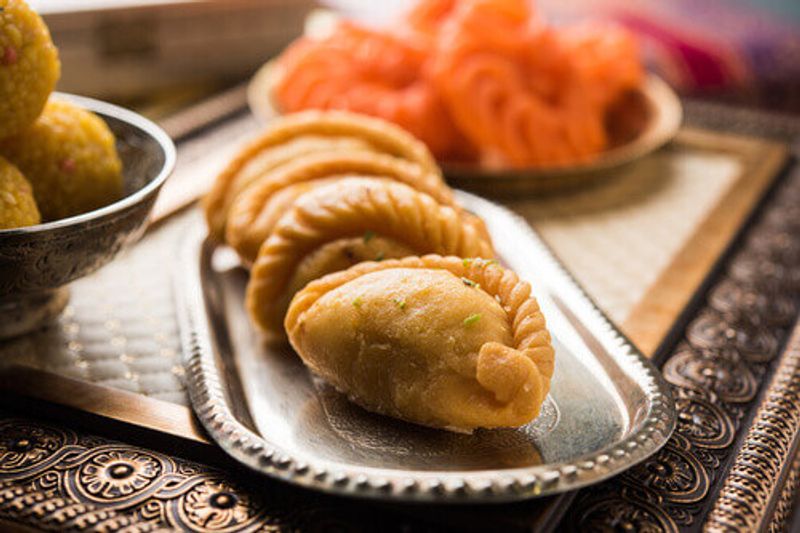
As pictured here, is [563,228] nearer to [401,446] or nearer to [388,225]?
[388,225]

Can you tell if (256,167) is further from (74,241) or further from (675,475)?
(675,475)

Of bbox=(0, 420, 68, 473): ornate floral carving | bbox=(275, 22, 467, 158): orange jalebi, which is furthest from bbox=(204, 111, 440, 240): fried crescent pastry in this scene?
bbox=(0, 420, 68, 473): ornate floral carving

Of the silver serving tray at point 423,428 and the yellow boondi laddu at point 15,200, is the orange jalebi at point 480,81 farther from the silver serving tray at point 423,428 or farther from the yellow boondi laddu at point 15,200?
the yellow boondi laddu at point 15,200

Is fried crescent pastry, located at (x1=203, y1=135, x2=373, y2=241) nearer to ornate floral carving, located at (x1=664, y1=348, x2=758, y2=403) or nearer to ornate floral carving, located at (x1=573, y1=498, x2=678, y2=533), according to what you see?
ornate floral carving, located at (x1=664, y1=348, x2=758, y2=403)

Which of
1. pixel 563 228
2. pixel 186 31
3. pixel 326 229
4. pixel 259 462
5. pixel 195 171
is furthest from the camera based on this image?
pixel 186 31

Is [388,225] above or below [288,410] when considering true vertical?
above

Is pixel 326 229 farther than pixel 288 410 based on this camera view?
Yes

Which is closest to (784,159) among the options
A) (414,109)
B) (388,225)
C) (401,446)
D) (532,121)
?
(532,121)
